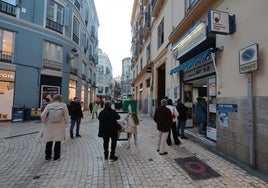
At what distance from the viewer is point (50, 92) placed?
618 inches

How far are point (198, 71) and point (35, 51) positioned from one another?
13.0 metres

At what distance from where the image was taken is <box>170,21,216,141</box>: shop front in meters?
6.44

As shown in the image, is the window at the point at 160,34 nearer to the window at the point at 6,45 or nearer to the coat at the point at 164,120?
the coat at the point at 164,120

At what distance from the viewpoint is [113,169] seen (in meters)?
4.36

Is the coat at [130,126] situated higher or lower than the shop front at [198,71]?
lower

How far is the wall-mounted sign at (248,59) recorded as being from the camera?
13.7 ft

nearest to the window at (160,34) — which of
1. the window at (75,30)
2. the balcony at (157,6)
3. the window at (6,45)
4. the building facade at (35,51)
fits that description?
the balcony at (157,6)

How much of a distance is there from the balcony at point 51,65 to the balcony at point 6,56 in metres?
2.57

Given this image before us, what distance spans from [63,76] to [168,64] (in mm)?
10467

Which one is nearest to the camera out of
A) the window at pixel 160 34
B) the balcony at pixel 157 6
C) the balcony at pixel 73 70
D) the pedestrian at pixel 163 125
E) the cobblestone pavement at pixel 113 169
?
the cobblestone pavement at pixel 113 169

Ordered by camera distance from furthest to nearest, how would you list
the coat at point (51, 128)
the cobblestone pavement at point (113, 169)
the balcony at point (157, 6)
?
the balcony at point (157, 6) → the coat at point (51, 128) → the cobblestone pavement at point (113, 169)

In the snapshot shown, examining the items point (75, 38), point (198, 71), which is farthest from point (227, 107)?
point (75, 38)

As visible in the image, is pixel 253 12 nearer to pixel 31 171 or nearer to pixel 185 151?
pixel 185 151

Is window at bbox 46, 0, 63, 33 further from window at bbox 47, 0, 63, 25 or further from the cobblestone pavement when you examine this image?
the cobblestone pavement
